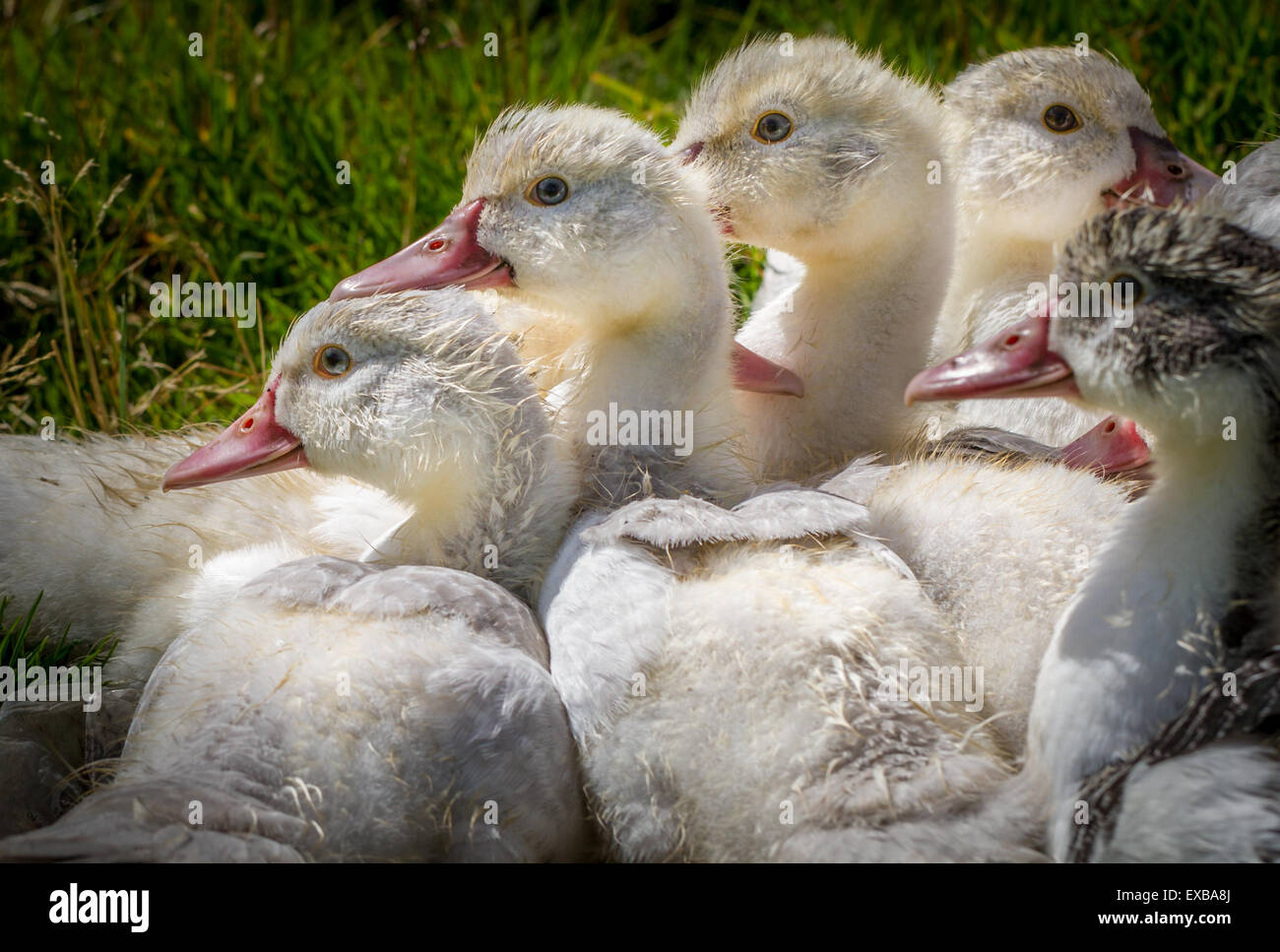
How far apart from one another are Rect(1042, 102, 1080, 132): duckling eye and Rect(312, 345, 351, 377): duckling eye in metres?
2.01

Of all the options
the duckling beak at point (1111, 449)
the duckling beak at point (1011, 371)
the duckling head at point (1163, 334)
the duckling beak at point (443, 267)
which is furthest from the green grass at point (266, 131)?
the duckling head at point (1163, 334)

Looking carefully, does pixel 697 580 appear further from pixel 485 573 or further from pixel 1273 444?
pixel 1273 444

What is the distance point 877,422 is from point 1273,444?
1.37 m

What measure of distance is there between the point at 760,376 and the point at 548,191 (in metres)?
0.70

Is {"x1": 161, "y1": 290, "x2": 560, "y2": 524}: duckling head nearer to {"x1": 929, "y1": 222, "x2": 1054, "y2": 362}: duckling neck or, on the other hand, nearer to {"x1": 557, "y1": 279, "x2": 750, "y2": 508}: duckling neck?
{"x1": 557, "y1": 279, "x2": 750, "y2": 508}: duckling neck

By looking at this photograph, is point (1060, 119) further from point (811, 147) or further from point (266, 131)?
point (266, 131)

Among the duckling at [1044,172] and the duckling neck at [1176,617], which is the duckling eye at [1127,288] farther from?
the duckling at [1044,172]

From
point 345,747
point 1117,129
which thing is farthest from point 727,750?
point 1117,129

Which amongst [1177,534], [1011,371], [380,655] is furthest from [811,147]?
[380,655]

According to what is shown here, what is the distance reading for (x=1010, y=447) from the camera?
337 centimetres

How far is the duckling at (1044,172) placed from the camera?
3.86 metres

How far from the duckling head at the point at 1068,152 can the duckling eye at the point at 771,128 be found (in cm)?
61

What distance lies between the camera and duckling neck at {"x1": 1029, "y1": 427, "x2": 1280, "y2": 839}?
2432mm

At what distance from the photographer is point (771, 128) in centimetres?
362
